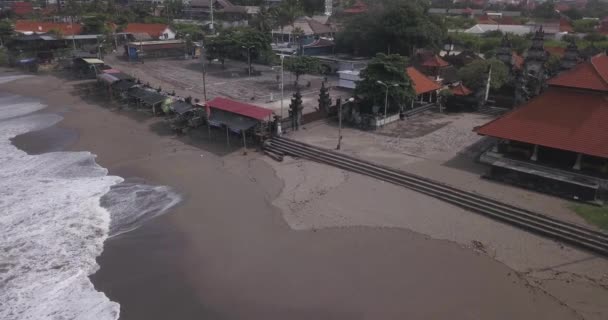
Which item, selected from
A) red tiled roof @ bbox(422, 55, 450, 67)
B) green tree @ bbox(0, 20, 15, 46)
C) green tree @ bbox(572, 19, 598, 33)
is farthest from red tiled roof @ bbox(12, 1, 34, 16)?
green tree @ bbox(572, 19, 598, 33)

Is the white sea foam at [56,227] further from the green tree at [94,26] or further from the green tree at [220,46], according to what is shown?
the green tree at [94,26]

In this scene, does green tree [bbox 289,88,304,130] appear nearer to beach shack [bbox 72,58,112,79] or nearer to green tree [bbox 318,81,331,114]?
green tree [bbox 318,81,331,114]

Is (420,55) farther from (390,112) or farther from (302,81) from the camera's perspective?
(390,112)

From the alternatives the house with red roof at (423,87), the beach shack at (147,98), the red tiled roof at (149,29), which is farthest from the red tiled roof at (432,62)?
the red tiled roof at (149,29)

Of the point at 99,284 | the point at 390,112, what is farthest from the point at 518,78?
the point at 99,284

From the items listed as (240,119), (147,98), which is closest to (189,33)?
(147,98)

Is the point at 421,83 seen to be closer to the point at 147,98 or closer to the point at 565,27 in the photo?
the point at 147,98

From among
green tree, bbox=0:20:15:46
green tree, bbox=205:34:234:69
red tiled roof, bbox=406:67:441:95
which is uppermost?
green tree, bbox=0:20:15:46
